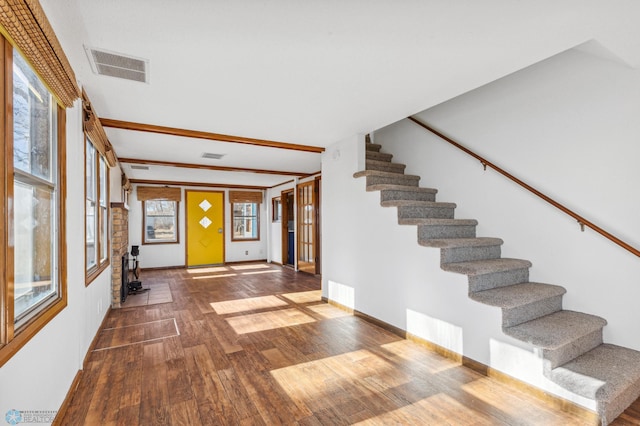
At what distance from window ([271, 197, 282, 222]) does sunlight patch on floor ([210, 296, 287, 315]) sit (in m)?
4.31

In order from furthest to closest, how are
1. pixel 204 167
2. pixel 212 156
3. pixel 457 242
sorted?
pixel 204 167 < pixel 212 156 < pixel 457 242

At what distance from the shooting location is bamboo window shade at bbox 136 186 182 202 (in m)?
8.22

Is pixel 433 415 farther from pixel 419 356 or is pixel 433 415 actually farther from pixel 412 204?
pixel 412 204

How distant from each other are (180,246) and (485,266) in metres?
7.95

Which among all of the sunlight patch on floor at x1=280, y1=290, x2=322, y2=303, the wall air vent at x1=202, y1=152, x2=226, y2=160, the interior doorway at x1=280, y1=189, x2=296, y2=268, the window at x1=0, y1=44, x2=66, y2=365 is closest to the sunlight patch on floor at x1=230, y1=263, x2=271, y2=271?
the interior doorway at x1=280, y1=189, x2=296, y2=268

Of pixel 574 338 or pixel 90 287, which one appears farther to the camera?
pixel 90 287

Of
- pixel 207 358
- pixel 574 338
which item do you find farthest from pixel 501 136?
pixel 207 358

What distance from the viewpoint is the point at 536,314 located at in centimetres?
260

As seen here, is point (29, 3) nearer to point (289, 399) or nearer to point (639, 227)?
point (289, 399)

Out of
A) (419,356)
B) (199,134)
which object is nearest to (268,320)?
(419,356)

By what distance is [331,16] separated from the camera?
1.75 meters

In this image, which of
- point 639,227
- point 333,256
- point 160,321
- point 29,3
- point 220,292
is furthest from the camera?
point 220,292

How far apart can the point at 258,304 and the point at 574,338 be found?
3.73 m

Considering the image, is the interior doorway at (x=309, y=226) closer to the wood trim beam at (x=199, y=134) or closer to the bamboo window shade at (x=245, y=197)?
the bamboo window shade at (x=245, y=197)
